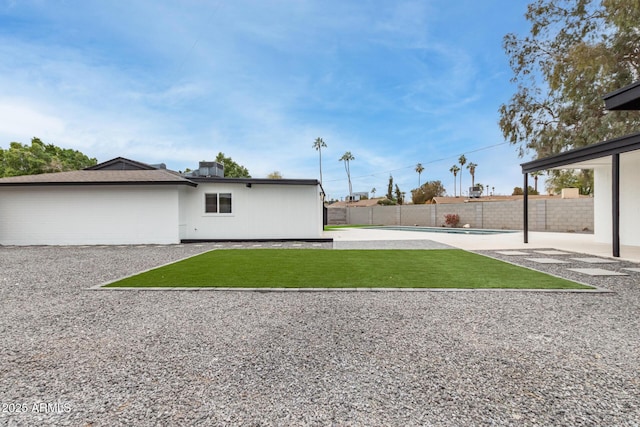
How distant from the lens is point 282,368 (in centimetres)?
264

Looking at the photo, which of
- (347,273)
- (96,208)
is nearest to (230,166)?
(96,208)

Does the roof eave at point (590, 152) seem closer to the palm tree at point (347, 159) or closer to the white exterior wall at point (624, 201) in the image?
the white exterior wall at point (624, 201)

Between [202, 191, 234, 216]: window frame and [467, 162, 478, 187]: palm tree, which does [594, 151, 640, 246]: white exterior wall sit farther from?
[467, 162, 478, 187]: palm tree

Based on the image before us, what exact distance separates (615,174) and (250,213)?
1244 centimetres

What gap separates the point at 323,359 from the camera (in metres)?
2.80

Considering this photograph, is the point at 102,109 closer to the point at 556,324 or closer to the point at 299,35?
the point at 299,35

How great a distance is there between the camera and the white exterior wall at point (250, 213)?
13.9 m

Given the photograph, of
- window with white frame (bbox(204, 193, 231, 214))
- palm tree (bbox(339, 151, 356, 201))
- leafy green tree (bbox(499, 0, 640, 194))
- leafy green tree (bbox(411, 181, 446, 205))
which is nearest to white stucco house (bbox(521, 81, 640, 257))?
leafy green tree (bbox(499, 0, 640, 194))

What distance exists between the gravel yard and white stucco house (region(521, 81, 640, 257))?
198 inches

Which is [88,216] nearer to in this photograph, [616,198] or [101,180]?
[101,180]

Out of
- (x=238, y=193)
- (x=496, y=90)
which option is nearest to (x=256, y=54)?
(x=238, y=193)

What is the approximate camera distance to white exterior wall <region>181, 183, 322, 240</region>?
548 inches

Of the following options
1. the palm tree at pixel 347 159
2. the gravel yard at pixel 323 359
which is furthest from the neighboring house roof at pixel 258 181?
the palm tree at pixel 347 159

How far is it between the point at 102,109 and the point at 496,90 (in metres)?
25.5
